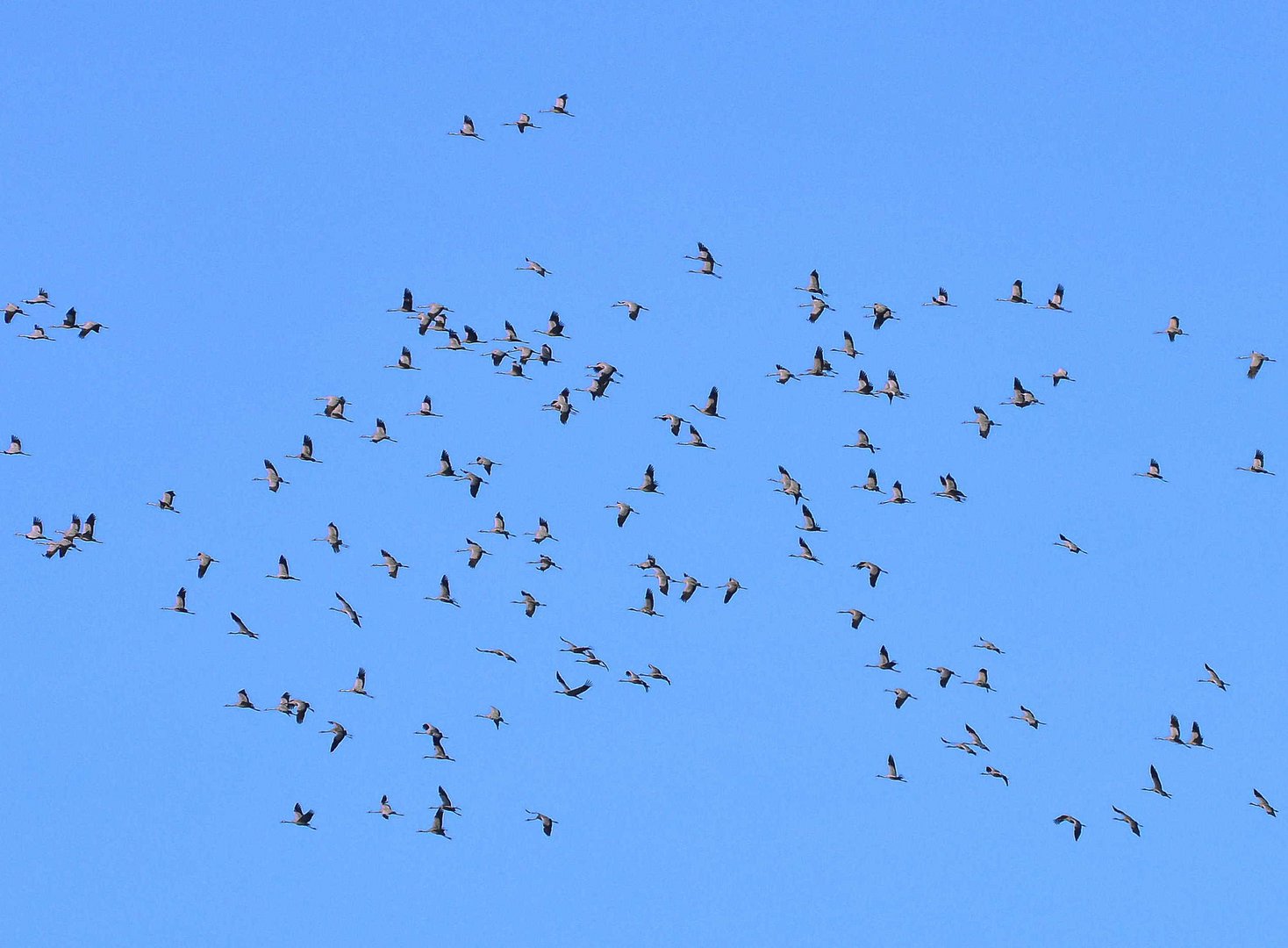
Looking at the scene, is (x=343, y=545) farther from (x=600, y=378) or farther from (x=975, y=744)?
(x=975, y=744)

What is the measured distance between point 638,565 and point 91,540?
17.9 meters

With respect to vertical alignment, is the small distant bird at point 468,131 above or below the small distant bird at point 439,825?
above

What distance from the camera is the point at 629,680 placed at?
90.7 meters

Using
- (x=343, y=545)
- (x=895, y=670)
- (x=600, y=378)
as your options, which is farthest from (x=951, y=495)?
(x=343, y=545)

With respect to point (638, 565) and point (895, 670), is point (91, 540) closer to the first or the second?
point (638, 565)

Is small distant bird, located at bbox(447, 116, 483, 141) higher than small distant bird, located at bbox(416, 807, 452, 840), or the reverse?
small distant bird, located at bbox(447, 116, 483, 141)

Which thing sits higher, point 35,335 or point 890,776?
point 35,335

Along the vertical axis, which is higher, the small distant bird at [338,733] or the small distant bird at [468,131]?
the small distant bird at [468,131]

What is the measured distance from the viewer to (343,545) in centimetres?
9038

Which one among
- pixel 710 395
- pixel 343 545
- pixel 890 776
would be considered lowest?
pixel 890 776

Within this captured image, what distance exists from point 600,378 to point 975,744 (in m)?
19.6

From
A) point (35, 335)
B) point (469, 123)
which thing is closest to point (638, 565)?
point (469, 123)

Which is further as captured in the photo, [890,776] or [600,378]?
[890,776]

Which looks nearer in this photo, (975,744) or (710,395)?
(710,395)
